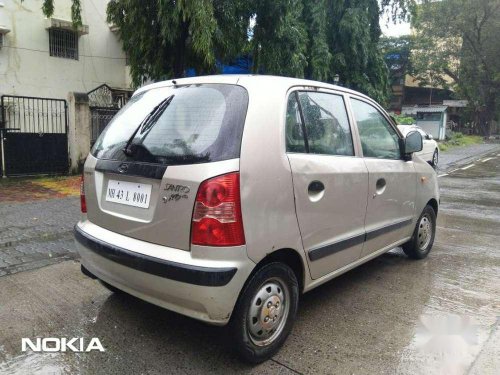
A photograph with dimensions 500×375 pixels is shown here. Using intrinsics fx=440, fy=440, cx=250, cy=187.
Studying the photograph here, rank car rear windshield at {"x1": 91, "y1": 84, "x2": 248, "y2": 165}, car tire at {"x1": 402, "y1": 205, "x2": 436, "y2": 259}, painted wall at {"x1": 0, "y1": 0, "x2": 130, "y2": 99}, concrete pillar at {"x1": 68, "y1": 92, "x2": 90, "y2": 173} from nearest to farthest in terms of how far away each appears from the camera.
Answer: car rear windshield at {"x1": 91, "y1": 84, "x2": 248, "y2": 165}, car tire at {"x1": 402, "y1": 205, "x2": 436, "y2": 259}, concrete pillar at {"x1": 68, "y1": 92, "x2": 90, "y2": 173}, painted wall at {"x1": 0, "y1": 0, "x2": 130, "y2": 99}

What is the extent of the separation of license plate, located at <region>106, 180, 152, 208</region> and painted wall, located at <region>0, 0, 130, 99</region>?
13.3 meters

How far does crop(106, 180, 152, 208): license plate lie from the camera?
271 centimetres

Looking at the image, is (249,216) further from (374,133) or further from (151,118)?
(374,133)

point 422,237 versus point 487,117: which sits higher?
point 487,117

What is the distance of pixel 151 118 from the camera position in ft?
9.64

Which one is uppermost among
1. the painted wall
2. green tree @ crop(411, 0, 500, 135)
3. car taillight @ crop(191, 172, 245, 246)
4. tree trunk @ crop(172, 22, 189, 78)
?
green tree @ crop(411, 0, 500, 135)

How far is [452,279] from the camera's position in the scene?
4387 millimetres

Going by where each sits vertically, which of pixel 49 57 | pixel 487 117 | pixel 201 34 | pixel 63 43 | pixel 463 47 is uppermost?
pixel 463 47

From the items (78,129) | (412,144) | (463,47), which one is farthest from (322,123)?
(463,47)

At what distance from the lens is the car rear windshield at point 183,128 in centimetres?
258

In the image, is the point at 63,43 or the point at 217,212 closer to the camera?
A: the point at 217,212

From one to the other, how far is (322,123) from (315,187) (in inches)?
22.3

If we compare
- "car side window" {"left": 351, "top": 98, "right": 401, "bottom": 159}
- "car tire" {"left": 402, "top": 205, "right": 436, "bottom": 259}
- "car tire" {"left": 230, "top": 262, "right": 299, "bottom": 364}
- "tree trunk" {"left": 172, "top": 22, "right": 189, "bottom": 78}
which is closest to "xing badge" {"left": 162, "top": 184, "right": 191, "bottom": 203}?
"car tire" {"left": 230, "top": 262, "right": 299, "bottom": 364}

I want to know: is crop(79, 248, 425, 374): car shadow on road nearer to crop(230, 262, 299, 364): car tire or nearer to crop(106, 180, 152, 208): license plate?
crop(230, 262, 299, 364): car tire
